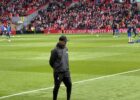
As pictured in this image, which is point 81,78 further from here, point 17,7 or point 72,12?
point 17,7

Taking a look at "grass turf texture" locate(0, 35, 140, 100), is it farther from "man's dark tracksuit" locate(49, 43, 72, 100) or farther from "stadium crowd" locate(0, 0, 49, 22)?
"stadium crowd" locate(0, 0, 49, 22)

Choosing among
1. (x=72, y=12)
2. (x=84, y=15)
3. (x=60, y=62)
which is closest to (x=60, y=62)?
(x=60, y=62)

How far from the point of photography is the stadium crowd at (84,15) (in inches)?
2977

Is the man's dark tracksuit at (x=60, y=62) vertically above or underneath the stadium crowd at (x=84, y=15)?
above

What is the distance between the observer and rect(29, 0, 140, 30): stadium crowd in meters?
75.6

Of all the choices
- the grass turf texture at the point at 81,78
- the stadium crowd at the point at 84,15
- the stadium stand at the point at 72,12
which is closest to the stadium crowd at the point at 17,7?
the stadium stand at the point at 72,12

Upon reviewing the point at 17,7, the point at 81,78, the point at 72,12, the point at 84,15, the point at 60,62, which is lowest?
the point at 84,15

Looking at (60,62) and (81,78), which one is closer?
(60,62)

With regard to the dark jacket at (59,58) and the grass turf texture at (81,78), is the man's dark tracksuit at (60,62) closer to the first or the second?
the dark jacket at (59,58)

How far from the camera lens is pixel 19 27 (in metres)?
86.3

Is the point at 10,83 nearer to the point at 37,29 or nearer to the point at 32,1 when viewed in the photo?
the point at 37,29

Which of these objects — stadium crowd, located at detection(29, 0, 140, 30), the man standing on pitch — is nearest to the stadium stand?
stadium crowd, located at detection(29, 0, 140, 30)

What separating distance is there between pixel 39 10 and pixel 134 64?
63.6 meters

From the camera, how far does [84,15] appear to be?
79688 millimetres
